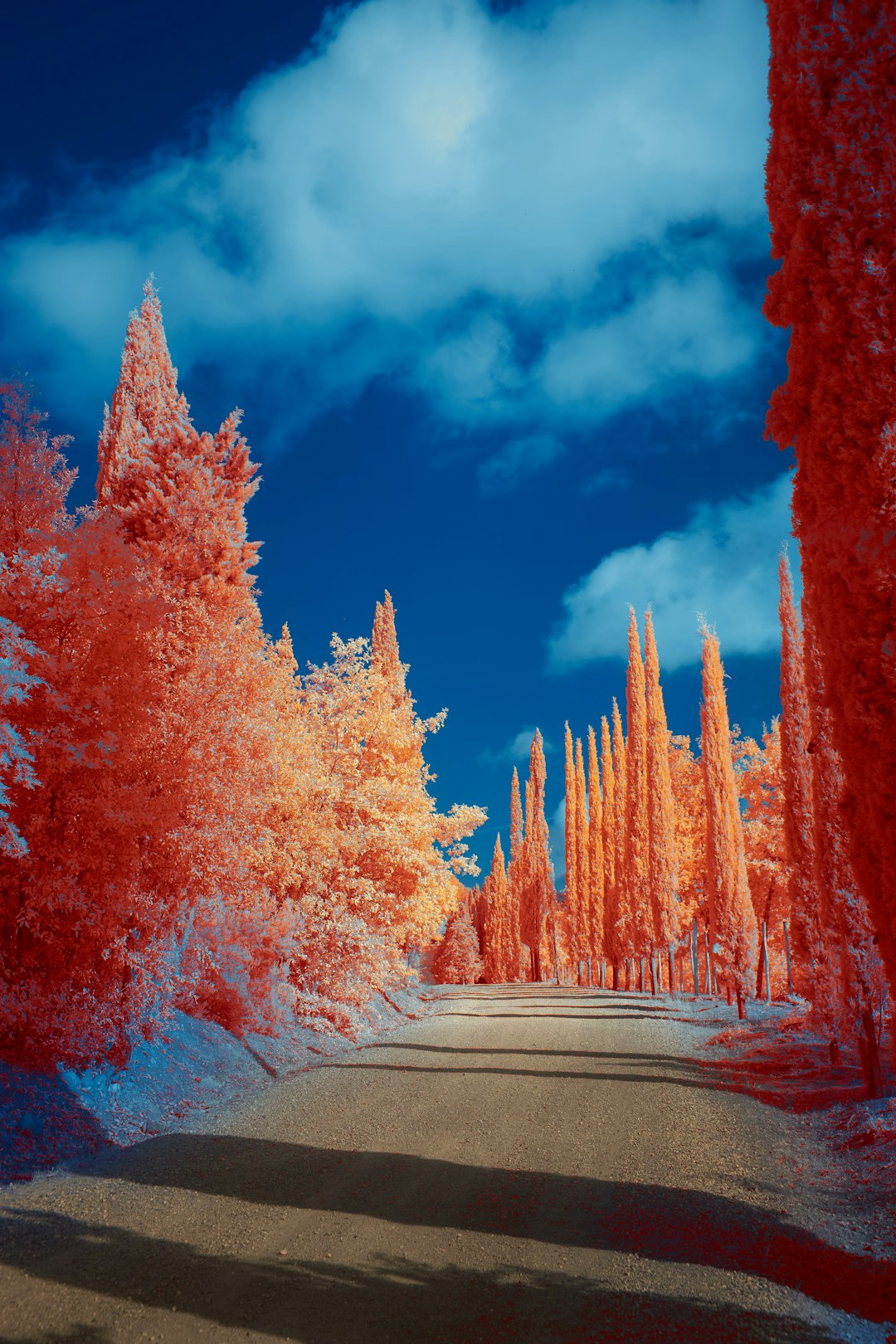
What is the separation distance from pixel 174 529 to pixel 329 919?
26.5 ft

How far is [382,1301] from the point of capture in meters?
4.37

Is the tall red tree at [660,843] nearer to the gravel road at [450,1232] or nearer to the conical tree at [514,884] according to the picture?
the gravel road at [450,1232]

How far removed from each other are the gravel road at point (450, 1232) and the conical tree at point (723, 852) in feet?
38.3

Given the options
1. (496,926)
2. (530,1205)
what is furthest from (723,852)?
(496,926)

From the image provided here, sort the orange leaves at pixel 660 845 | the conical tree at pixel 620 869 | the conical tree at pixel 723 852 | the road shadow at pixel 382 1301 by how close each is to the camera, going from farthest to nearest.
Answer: the conical tree at pixel 620 869
the orange leaves at pixel 660 845
the conical tree at pixel 723 852
the road shadow at pixel 382 1301

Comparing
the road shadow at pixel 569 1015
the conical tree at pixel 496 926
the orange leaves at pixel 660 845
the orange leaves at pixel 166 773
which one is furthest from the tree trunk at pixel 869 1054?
the conical tree at pixel 496 926

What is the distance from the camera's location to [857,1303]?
4.40m

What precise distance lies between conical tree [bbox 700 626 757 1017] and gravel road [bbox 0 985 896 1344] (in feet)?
38.3

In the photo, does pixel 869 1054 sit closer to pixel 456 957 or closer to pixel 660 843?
pixel 660 843

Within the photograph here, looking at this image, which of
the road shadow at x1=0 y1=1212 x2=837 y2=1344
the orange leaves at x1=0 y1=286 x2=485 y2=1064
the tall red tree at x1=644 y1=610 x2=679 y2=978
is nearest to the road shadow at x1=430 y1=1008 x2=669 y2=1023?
the orange leaves at x1=0 y1=286 x2=485 y2=1064

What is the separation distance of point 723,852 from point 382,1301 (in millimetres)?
19934

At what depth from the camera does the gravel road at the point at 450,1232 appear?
4.15m

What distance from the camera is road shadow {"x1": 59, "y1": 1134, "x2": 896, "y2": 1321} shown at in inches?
191

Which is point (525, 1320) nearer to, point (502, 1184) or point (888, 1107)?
point (502, 1184)
